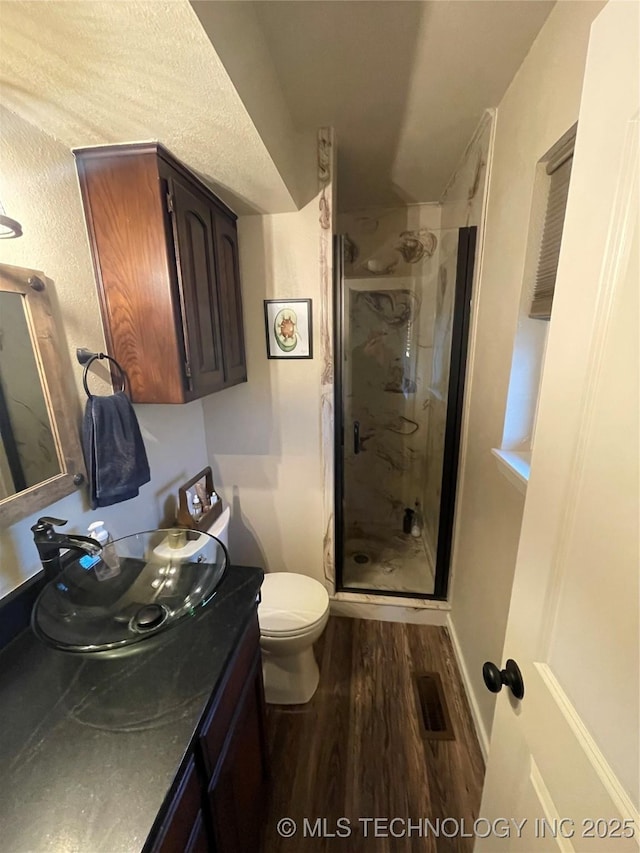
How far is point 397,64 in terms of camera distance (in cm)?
112

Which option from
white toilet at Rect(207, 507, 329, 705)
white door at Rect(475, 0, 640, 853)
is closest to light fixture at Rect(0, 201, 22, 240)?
white door at Rect(475, 0, 640, 853)

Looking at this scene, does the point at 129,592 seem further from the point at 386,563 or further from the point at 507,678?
the point at 386,563

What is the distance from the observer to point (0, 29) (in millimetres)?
609

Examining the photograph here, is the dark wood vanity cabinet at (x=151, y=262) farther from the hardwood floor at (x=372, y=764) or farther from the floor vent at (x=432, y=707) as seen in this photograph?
the floor vent at (x=432, y=707)

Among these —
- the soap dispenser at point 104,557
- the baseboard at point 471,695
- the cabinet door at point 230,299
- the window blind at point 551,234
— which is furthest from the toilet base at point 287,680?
the window blind at point 551,234

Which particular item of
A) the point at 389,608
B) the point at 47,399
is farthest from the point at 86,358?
the point at 389,608

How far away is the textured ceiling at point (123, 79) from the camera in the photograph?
59 cm

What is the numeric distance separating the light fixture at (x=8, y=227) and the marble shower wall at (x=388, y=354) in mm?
1587

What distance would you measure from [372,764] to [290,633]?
22.5 inches

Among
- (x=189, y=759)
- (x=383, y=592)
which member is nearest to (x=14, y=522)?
(x=189, y=759)

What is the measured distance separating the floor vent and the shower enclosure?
44cm

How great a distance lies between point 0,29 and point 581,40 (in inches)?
49.9

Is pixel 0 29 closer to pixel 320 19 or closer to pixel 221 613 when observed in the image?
pixel 320 19

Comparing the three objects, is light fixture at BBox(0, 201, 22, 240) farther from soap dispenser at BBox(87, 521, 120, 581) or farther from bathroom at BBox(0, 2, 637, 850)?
soap dispenser at BBox(87, 521, 120, 581)
